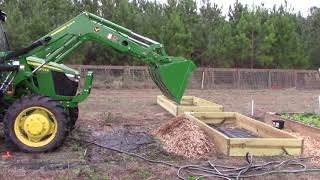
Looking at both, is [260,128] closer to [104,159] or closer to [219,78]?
[104,159]

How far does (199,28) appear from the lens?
1281 inches

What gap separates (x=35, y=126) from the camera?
8422 millimetres

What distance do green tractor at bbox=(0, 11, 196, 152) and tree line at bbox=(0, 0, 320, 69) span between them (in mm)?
19222

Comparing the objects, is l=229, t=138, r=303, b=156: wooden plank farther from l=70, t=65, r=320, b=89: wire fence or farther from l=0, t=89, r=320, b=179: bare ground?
l=70, t=65, r=320, b=89: wire fence

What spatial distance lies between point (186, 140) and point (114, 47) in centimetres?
212

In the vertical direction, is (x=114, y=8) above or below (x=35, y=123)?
above

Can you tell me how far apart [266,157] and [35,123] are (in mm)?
3902

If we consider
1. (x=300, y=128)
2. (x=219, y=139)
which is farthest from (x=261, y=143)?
(x=300, y=128)

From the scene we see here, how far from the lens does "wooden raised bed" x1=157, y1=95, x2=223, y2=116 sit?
1366 centimetres

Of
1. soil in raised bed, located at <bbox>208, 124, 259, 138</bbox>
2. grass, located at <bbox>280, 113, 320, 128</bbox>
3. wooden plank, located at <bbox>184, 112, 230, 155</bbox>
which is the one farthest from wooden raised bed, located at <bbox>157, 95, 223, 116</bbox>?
wooden plank, located at <bbox>184, 112, 230, 155</bbox>

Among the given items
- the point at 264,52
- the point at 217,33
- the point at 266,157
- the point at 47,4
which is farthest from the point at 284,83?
the point at 266,157

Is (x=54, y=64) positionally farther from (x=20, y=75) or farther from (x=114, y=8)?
(x=114, y=8)

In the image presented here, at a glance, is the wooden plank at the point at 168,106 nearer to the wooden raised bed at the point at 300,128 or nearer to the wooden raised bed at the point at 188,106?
the wooden raised bed at the point at 188,106

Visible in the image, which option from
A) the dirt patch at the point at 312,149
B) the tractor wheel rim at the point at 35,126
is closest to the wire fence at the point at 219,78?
the dirt patch at the point at 312,149
